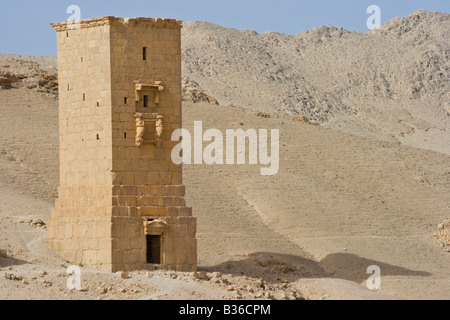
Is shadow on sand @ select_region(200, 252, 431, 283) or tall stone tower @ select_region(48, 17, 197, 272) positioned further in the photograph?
shadow on sand @ select_region(200, 252, 431, 283)

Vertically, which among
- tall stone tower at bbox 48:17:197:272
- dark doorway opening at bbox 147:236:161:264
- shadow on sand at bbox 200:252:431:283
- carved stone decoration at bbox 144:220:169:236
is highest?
tall stone tower at bbox 48:17:197:272

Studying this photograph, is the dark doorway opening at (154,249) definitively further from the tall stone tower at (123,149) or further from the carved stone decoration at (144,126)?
the carved stone decoration at (144,126)

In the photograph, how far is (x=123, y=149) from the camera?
112 ft

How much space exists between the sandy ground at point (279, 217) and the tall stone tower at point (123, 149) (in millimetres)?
1195

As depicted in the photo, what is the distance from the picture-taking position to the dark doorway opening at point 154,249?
34.2 m

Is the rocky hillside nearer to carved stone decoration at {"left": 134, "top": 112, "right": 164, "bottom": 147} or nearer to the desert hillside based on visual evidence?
the desert hillside

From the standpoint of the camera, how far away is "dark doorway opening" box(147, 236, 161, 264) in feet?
112

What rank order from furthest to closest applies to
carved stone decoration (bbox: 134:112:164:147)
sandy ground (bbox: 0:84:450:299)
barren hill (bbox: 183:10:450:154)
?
barren hill (bbox: 183:10:450:154)
carved stone decoration (bbox: 134:112:164:147)
sandy ground (bbox: 0:84:450:299)

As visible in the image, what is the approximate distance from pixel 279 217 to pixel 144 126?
1219 centimetres

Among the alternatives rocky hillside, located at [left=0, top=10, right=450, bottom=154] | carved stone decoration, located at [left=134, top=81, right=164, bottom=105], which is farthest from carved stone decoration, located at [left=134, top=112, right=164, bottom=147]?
rocky hillside, located at [left=0, top=10, right=450, bottom=154]

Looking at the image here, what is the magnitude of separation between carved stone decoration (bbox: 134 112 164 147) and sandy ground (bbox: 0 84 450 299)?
396 cm

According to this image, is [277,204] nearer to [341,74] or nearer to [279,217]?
[279,217]

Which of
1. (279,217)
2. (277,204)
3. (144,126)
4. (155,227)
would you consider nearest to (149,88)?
(144,126)
